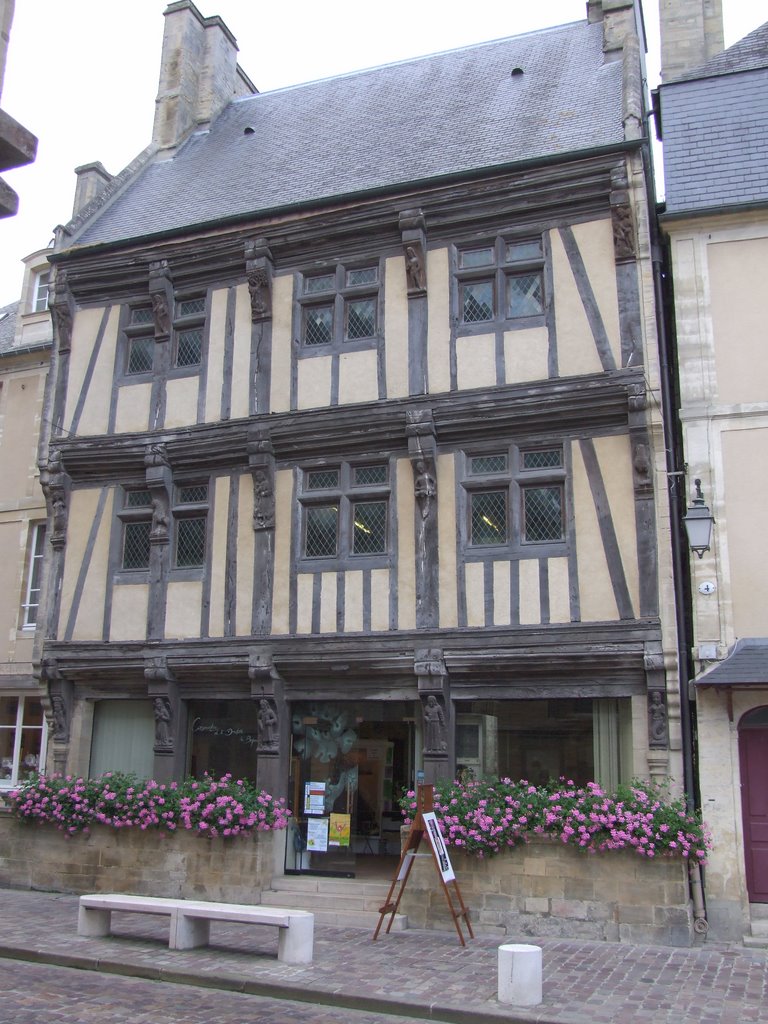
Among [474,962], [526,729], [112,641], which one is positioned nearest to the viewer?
[474,962]

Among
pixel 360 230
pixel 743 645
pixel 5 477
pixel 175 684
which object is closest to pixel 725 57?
pixel 360 230

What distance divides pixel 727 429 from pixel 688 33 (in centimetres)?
590

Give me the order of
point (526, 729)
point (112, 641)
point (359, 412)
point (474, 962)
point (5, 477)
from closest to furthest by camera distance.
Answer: point (474, 962)
point (526, 729)
point (359, 412)
point (112, 641)
point (5, 477)

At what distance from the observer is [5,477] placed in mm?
14273

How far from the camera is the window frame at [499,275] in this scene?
11016 millimetres

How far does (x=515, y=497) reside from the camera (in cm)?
1066

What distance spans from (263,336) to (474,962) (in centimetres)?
740

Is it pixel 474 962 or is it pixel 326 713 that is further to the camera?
pixel 326 713

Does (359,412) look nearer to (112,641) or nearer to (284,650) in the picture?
(284,650)

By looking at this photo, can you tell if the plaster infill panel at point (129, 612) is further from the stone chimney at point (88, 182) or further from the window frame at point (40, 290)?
the stone chimney at point (88, 182)

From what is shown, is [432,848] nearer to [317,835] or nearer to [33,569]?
[317,835]

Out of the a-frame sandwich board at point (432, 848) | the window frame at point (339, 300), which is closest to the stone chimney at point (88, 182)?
the window frame at point (339, 300)

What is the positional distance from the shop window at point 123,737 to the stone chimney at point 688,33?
10368mm

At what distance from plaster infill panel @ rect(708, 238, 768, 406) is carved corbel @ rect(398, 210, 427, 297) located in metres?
3.16
